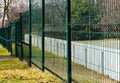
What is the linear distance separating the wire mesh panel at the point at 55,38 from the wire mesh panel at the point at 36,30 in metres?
1.25

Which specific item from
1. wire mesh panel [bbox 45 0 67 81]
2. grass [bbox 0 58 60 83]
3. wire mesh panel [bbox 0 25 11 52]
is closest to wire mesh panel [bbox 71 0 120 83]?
wire mesh panel [bbox 45 0 67 81]

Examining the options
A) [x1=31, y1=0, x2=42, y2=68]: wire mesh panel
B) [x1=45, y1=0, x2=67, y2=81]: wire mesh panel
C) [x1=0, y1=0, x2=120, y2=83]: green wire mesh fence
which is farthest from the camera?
[x1=31, y1=0, x2=42, y2=68]: wire mesh panel

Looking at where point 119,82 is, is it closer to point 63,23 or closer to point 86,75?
point 86,75

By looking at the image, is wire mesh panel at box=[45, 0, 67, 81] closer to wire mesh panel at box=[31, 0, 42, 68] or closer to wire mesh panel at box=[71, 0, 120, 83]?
wire mesh panel at box=[71, 0, 120, 83]

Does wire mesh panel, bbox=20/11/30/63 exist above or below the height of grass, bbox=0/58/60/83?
above

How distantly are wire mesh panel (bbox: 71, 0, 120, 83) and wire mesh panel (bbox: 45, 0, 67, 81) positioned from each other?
37.8 inches

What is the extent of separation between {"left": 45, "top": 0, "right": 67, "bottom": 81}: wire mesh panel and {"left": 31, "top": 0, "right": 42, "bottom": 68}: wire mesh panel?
1.25 meters

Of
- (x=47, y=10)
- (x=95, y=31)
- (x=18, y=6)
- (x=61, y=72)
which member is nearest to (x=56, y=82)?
(x=61, y=72)

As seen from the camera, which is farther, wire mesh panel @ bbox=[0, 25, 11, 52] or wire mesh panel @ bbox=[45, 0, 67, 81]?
wire mesh panel @ bbox=[0, 25, 11, 52]

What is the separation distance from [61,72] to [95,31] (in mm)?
3304

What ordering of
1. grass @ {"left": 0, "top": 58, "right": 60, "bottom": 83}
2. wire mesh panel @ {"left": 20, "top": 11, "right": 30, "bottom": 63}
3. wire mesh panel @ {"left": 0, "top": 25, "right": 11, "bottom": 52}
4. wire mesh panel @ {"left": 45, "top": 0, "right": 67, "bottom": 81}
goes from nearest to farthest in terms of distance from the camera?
wire mesh panel @ {"left": 45, "top": 0, "right": 67, "bottom": 81} → grass @ {"left": 0, "top": 58, "right": 60, "bottom": 83} → wire mesh panel @ {"left": 20, "top": 11, "right": 30, "bottom": 63} → wire mesh panel @ {"left": 0, "top": 25, "right": 11, "bottom": 52}

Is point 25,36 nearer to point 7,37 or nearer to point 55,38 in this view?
point 55,38

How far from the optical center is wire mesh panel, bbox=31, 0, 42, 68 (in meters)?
13.7

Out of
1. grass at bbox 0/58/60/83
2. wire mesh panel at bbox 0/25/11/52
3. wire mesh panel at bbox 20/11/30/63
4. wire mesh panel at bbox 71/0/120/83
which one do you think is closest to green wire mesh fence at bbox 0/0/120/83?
wire mesh panel at bbox 71/0/120/83
